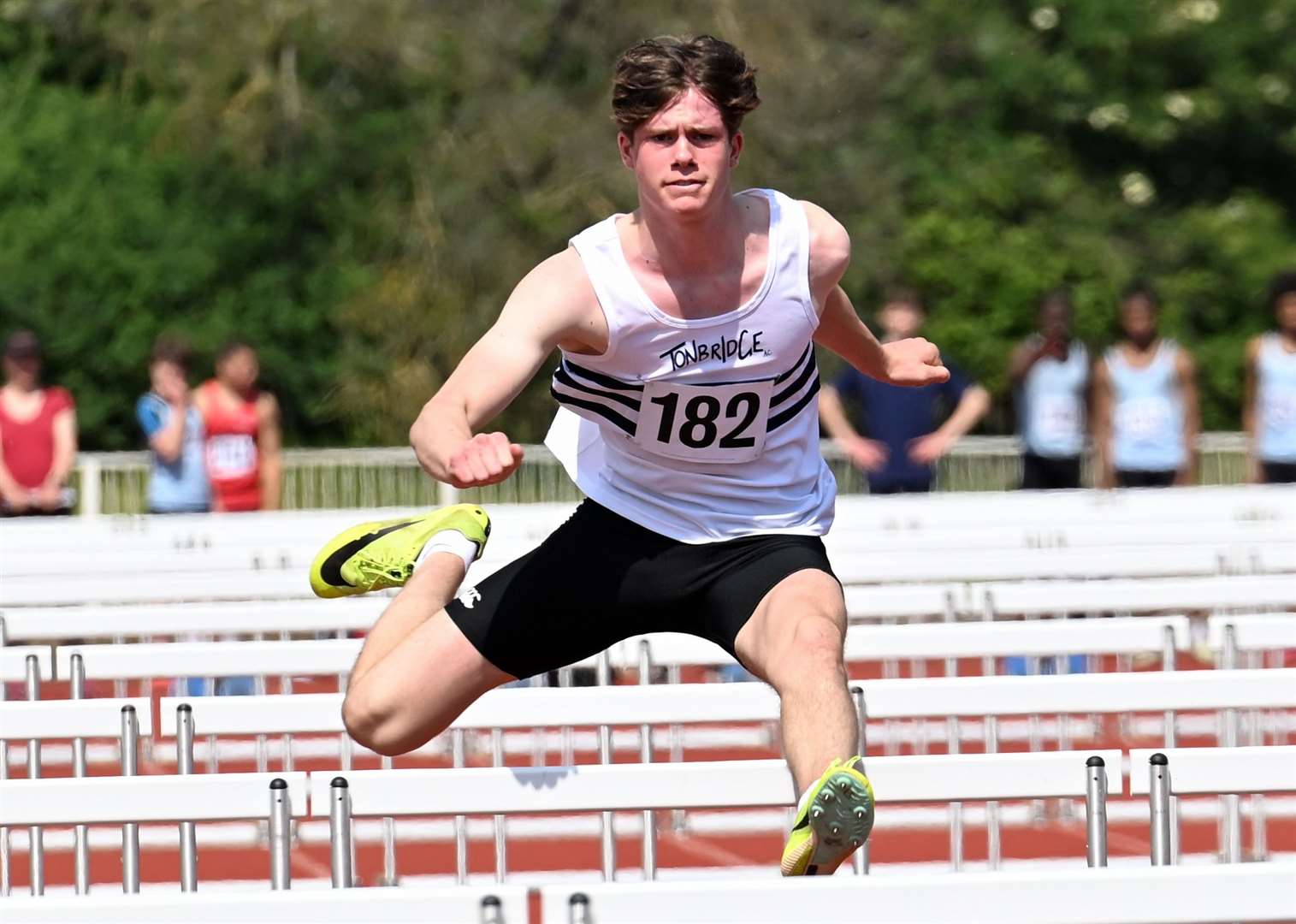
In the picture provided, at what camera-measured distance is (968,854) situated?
25.1 ft

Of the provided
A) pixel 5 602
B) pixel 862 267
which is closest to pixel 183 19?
pixel 862 267

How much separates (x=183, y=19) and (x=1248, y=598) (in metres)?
19.7

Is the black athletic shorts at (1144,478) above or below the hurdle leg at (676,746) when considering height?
above

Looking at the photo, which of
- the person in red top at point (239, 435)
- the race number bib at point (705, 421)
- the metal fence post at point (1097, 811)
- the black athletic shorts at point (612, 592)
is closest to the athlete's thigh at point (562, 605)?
the black athletic shorts at point (612, 592)

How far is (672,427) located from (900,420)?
20.8 feet

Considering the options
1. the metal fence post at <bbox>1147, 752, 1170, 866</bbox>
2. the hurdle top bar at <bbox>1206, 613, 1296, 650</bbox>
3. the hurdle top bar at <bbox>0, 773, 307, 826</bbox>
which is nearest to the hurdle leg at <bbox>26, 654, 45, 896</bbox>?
the hurdle top bar at <bbox>0, 773, 307, 826</bbox>

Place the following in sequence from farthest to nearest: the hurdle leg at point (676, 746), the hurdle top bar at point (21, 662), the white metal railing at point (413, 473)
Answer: the white metal railing at point (413, 473)
the hurdle leg at point (676, 746)
the hurdle top bar at point (21, 662)

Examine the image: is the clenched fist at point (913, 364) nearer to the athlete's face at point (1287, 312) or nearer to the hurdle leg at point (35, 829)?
the hurdle leg at point (35, 829)

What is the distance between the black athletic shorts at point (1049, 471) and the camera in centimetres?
1203

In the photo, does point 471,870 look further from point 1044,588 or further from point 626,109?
point 626,109

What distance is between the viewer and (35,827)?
4.85 meters

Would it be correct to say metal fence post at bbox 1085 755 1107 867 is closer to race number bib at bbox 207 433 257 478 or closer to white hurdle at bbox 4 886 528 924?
white hurdle at bbox 4 886 528 924

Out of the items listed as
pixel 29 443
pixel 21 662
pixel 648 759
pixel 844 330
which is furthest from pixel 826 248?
pixel 29 443

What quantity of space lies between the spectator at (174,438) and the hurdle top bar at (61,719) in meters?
6.86
